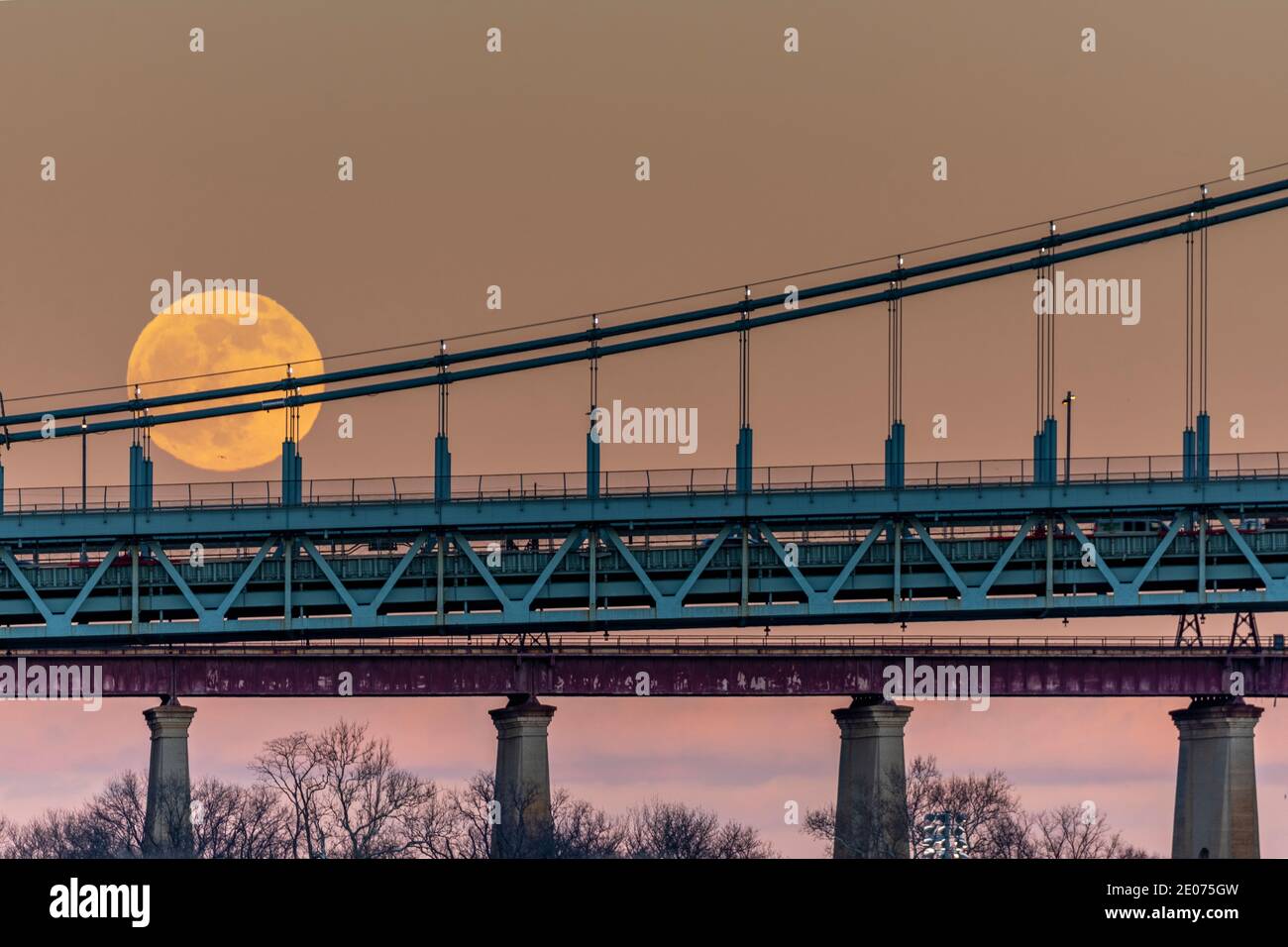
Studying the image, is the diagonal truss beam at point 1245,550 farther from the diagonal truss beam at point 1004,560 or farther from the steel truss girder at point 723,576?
the diagonal truss beam at point 1004,560

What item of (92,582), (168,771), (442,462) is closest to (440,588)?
(442,462)

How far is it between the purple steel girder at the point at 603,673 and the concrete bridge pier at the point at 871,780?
69.8 inches

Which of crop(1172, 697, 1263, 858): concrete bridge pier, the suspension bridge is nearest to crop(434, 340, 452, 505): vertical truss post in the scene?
the suspension bridge

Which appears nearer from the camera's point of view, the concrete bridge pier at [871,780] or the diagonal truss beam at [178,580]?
the diagonal truss beam at [178,580]

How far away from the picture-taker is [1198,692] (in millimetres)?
117875

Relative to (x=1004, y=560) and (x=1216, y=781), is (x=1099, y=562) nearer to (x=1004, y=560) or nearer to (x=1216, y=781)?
(x=1004, y=560)

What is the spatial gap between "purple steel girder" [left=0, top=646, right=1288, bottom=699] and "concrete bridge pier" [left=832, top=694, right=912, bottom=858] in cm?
177

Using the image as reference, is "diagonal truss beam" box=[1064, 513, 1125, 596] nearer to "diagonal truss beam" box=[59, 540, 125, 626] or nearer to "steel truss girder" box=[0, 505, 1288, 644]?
"steel truss girder" box=[0, 505, 1288, 644]

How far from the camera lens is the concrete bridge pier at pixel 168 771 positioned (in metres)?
108

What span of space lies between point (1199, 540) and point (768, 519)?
15655 mm

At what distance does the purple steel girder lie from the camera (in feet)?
363

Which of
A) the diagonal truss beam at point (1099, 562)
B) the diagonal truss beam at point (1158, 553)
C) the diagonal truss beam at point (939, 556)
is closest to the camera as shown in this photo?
the diagonal truss beam at point (939, 556)

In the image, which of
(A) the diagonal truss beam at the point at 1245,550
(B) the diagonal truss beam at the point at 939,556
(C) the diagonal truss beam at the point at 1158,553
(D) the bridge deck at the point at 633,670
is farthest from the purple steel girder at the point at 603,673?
(A) the diagonal truss beam at the point at 1245,550

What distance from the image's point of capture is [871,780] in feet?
377
